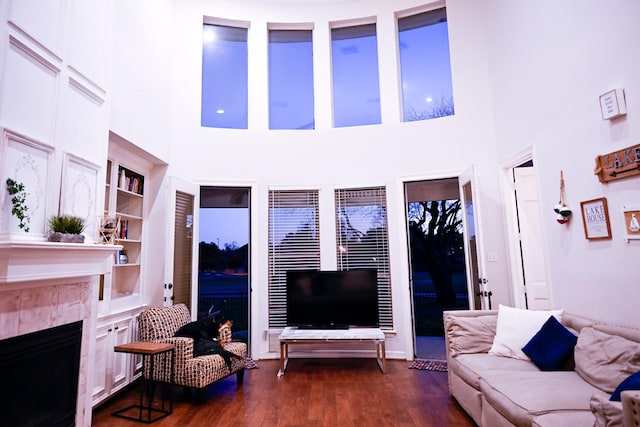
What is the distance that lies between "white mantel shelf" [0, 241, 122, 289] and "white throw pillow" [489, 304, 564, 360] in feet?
11.6

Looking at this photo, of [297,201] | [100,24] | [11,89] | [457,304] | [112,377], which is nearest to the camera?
[11,89]

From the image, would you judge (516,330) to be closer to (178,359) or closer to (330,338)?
(330,338)

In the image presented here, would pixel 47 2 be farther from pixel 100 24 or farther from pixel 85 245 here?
pixel 85 245

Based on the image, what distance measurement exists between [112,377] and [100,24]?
338 centimetres

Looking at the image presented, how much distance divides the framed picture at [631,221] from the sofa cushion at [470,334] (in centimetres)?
141

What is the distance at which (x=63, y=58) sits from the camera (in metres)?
2.69

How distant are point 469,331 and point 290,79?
4482 millimetres

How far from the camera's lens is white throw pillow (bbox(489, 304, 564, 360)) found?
317 cm

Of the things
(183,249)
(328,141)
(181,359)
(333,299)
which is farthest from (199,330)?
(328,141)

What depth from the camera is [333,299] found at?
4.83 m

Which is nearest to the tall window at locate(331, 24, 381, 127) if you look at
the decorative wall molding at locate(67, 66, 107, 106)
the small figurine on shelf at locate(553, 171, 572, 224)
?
the small figurine on shelf at locate(553, 171, 572, 224)

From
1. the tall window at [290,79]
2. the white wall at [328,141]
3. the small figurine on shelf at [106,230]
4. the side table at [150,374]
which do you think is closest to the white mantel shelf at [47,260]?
the small figurine on shelf at [106,230]

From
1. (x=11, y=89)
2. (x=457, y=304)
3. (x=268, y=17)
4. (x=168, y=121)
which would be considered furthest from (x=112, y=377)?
(x=457, y=304)

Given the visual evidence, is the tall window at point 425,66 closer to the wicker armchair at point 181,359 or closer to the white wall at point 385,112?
the white wall at point 385,112
